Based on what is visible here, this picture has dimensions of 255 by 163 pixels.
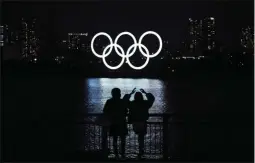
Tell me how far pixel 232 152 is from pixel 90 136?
3.43 meters

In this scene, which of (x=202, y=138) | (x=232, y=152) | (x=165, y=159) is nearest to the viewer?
(x=165, y=159)

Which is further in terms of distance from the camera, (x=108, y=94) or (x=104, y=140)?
(x=108, y=94)

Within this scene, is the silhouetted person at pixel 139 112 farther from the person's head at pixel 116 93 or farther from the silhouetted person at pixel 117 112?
the person's head at pixel 116 93

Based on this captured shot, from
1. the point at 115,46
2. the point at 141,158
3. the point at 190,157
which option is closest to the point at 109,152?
the point at 141,158

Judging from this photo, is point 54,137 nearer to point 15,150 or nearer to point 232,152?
point 15,150

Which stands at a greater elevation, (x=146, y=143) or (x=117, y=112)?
(x=117, y=112)

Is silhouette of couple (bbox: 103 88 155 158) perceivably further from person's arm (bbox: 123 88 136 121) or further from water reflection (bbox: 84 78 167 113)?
water reflection (bbox: 84 78 167 113)

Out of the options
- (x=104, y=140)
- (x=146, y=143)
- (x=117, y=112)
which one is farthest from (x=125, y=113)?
(x=146, y=143)

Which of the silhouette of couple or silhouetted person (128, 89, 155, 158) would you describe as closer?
the silhouette of couple

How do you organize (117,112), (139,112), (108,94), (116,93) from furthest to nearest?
(108,94) → (139,112) → (117,112) → (116,93)

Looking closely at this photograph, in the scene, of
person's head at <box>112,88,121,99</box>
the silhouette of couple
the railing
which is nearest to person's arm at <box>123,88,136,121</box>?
the silhouette of couple

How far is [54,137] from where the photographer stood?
44.5 feet

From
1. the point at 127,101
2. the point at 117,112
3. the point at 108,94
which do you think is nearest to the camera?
the point at 117,112

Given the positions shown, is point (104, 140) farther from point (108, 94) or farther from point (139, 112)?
point (108, 94)
